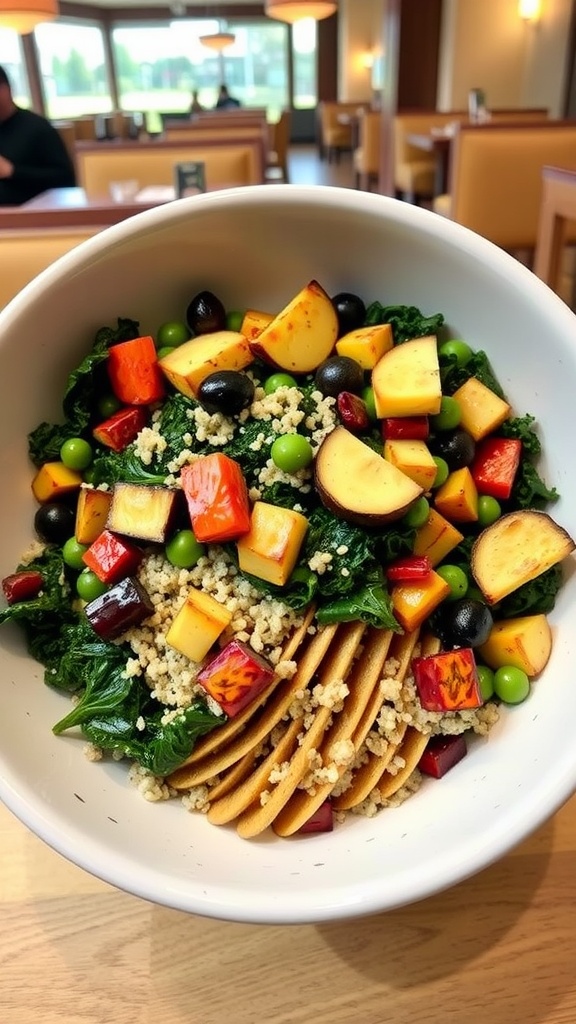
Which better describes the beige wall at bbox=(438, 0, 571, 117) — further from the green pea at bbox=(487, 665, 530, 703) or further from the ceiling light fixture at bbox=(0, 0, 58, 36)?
the green pea at bbox=(487, 665, 530, 703)

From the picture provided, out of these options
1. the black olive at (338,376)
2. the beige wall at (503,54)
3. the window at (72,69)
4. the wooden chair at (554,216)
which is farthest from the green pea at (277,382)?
the window at (72,69)

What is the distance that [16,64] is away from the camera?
13.7m

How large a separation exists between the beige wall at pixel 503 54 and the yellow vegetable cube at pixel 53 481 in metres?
9.93

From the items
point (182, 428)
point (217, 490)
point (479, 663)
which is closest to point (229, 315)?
point (182, 428)

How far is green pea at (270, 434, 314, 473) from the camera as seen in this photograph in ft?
2.95

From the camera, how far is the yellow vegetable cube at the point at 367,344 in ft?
3.27

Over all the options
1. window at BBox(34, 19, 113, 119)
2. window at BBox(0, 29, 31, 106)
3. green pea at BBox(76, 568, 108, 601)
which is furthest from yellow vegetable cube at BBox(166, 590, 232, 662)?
window at BBox(34, 19, 113, 119)

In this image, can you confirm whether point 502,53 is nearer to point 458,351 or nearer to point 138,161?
point 138,161

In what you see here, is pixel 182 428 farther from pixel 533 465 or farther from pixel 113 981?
pixel 113 981

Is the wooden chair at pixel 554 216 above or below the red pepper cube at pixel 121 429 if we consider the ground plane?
below

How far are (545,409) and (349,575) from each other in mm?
324

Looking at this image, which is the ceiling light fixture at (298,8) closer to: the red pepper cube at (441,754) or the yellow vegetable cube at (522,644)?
the yellow vegetable cube at (522,644)

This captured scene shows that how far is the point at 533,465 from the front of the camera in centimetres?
100

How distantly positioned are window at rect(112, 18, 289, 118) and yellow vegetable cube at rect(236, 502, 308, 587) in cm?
2028
